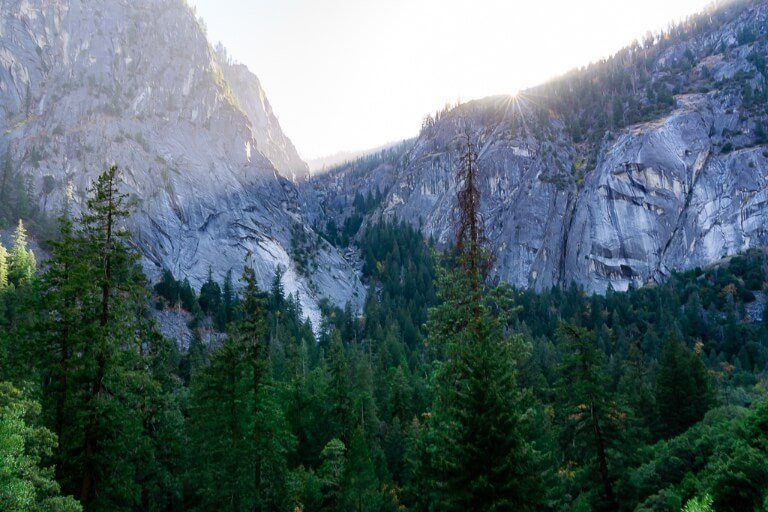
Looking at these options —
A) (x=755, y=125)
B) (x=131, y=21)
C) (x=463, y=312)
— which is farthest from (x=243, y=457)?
(x=755, y=125)

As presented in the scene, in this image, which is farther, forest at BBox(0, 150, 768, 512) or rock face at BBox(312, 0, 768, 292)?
rock face at BBox(312, 0, 768, 292)

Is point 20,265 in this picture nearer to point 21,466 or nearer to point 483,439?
point 21,466

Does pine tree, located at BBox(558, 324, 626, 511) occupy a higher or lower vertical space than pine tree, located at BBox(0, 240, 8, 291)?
lower

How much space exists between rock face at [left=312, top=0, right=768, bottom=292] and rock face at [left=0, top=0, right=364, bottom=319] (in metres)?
51.3

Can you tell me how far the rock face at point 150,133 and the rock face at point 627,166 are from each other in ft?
168

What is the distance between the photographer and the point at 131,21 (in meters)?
131

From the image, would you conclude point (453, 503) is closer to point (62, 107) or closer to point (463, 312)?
point (463, 312)

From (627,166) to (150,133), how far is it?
386 feet

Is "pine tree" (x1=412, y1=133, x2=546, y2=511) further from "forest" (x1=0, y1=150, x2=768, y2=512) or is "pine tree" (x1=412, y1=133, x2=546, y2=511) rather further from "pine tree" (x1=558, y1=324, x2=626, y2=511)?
"pine tree" (x1=558, y1=324, x2=626, y2=511)

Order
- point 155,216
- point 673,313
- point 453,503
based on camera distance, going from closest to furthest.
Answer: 1. point 453,503
2. point 673,313
3. point 155,216

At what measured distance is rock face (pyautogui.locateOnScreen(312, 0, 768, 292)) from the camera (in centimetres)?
12319

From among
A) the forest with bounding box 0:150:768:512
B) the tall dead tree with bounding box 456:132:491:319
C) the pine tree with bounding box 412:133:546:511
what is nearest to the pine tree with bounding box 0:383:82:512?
the forest with bounding box 0:150:768:512

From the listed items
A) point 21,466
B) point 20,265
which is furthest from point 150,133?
point 21,466

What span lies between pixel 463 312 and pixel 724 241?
123802mm
